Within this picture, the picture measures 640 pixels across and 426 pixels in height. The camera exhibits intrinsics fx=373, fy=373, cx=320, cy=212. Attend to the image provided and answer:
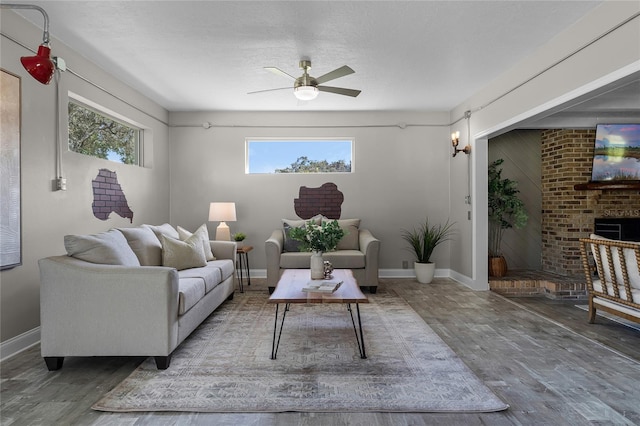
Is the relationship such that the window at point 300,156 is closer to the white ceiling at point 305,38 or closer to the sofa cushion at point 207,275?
the white ceiling at point 305,38

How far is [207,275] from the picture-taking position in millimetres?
3480

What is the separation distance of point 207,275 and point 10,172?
5.51ft

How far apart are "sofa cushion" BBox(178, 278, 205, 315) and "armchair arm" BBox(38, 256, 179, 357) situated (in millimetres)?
215

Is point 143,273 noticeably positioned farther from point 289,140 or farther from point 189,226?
point 289,140

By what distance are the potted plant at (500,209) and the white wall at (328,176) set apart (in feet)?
2.26

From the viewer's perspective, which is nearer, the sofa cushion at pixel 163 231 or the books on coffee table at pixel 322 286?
the books on coffee table at pixel 322 286

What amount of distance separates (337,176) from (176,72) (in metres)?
2.76

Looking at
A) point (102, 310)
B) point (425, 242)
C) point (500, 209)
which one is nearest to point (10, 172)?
point (102, 310)

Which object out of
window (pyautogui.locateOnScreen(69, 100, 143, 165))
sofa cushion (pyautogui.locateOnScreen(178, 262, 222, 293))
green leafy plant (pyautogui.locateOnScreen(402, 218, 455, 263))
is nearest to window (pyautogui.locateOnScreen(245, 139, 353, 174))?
green leafy plant (pyautogui.locateOnScreen(402, 218, 455, 263))

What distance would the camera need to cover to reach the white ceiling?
2785mm

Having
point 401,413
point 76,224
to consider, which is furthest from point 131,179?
point 401,413

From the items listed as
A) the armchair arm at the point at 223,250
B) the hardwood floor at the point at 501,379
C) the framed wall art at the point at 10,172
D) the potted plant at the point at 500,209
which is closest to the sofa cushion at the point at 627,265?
the hardwood floor at the point at 501,379

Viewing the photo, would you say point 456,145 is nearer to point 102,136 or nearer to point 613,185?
point 613,185

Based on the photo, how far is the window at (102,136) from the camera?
373cm
